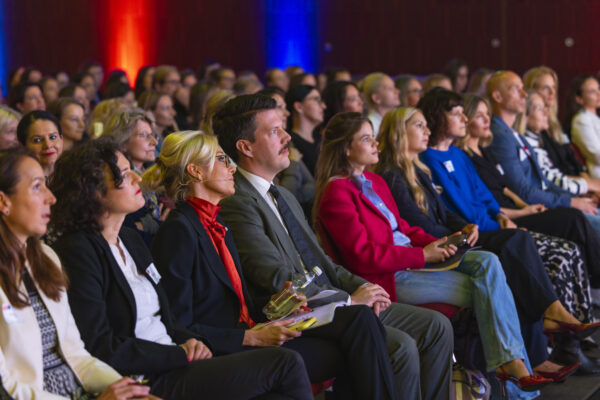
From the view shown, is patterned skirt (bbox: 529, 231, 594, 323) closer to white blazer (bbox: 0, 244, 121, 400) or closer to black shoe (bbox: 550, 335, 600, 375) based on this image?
black shoe (bbox: 550, 335, 600, 375)

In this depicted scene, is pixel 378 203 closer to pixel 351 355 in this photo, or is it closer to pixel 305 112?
pixel 351 355

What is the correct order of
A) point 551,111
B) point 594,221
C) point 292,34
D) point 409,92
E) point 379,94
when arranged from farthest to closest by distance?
point 292,34
point 409,92
point 379,94
point 551,111
point 594,221

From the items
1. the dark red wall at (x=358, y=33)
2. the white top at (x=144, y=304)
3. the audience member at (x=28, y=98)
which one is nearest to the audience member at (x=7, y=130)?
→ the audience member at (x=28, y=98)

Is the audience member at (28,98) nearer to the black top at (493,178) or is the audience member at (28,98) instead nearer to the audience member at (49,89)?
the audience member at (49,89)

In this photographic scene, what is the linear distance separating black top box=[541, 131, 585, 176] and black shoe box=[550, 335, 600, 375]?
206 centimetres

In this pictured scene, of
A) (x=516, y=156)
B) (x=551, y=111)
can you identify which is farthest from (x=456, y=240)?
(x=551, y=111)

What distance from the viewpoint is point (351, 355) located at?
2.63 m

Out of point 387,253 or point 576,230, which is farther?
point 576,230

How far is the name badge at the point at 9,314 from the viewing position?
1.97 meters

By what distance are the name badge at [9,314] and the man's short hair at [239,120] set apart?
4.54 ft

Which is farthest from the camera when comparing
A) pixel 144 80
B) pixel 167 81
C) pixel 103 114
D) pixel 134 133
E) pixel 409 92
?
pixel 144 80

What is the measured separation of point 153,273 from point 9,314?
56cm

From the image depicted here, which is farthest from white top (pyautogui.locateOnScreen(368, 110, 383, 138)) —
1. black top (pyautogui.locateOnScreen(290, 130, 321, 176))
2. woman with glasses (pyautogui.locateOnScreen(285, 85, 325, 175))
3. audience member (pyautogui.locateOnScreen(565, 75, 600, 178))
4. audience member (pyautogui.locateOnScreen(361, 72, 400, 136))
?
audience member (pyautogui.locateOnScreen(565, 75, 600, 178))

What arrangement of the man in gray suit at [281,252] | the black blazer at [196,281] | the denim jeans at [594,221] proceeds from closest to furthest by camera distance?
the black blazer at [196,281] → the man in gray suit at [281,252] → the denim jeans at [594,221]
